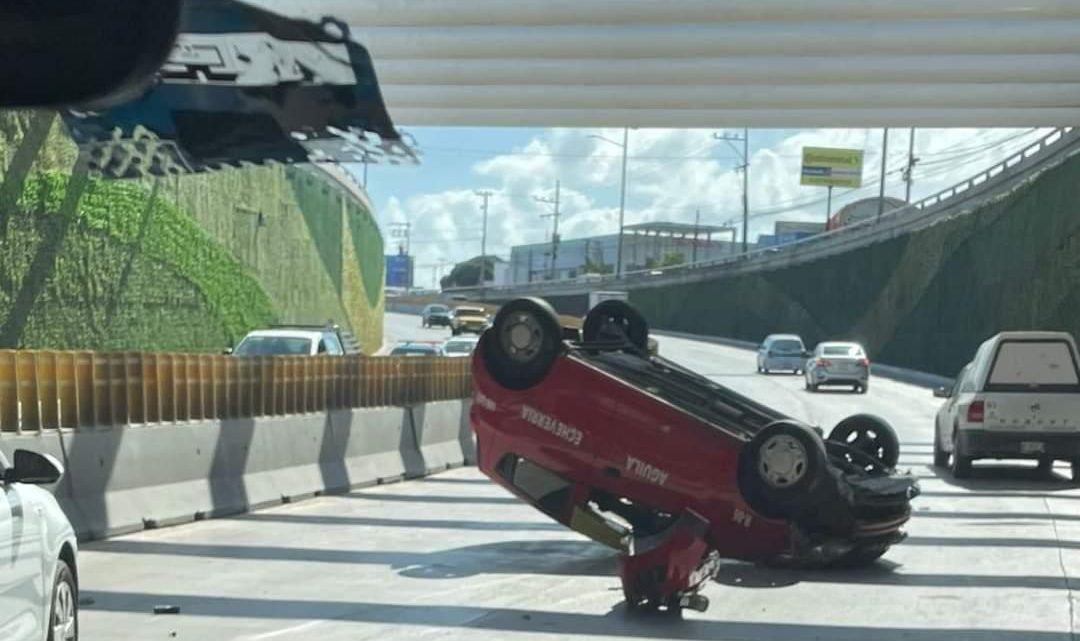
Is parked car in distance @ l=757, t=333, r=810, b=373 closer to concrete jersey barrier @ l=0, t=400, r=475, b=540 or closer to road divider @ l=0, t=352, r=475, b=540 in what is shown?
road divider @ l=0, t=352, r=475, b=540

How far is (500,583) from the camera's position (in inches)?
480

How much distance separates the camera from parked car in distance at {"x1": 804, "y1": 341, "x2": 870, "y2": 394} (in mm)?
48688

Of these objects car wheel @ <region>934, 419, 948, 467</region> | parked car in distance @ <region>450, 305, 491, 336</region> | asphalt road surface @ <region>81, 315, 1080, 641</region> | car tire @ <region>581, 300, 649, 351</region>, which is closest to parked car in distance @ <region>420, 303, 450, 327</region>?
parked car in distance @ <region>450, 305, 491, 336</region>

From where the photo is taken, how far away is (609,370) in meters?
12.7

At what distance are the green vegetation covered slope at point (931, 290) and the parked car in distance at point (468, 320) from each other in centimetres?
1976

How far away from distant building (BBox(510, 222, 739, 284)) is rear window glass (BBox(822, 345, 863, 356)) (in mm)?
103681

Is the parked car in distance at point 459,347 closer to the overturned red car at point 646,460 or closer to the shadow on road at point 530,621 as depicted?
the overturned red car at point 646,460

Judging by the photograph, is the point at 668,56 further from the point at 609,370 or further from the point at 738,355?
the point at 738,355

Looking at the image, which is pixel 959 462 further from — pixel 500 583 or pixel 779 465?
pixel 500 583

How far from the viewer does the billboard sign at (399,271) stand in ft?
624

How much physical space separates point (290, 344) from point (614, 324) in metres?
14.7

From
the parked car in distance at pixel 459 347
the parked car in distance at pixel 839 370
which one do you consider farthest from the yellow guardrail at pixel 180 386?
the parked car in distance at pixel 839 370

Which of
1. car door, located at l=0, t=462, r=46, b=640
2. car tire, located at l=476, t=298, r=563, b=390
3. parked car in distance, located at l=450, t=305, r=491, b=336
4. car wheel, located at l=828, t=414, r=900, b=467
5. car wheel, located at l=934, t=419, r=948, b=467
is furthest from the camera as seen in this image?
parked car in distance, located at l=450, t=305, r=491, b=336

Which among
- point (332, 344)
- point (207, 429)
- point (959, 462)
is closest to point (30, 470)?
point (207, 429)
